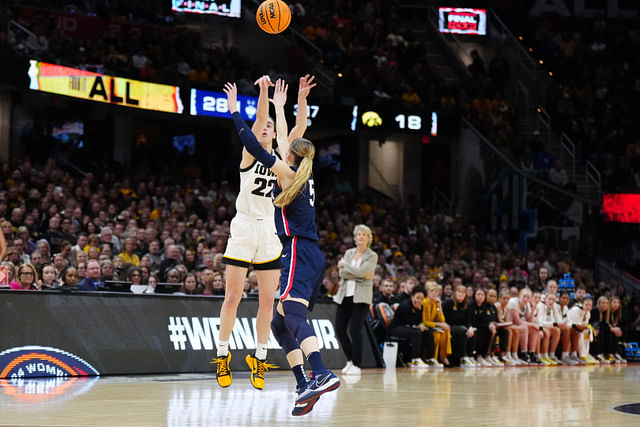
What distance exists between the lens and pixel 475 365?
15.3 metres

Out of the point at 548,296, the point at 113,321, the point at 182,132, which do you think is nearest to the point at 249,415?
the point at 113,321

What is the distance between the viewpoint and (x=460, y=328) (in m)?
15.4

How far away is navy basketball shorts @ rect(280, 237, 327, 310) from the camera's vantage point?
7.37 meters

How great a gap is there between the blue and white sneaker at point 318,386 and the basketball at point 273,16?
4.10m

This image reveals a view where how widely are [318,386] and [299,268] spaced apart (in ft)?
3.12

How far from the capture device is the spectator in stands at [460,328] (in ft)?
50.4

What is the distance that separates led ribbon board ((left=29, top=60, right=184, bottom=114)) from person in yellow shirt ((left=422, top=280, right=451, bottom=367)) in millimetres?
9799

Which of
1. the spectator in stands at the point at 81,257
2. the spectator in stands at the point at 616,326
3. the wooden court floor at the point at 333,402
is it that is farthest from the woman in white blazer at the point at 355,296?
the spectator in stands at the point at 616,326

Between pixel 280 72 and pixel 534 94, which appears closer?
pixel 280 72

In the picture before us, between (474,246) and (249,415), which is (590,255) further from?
(249,415)

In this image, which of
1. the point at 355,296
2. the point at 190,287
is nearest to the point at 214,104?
the point at 190,287

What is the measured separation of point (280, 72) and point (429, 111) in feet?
13.9

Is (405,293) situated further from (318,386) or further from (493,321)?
(318,386)

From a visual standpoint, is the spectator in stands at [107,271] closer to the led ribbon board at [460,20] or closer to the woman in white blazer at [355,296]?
the woman in white blazer at [355,296]
